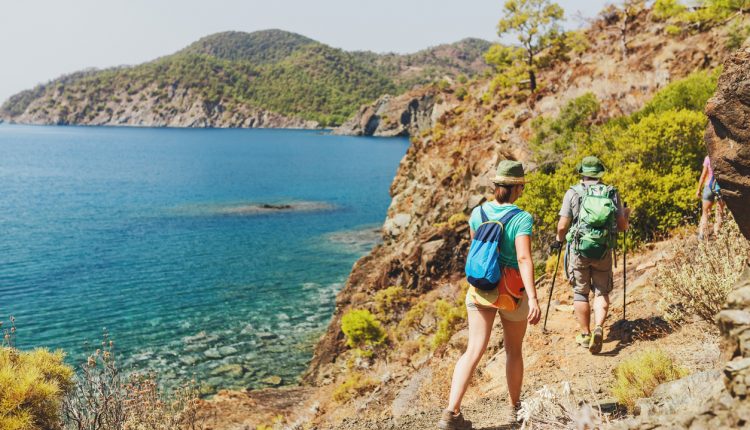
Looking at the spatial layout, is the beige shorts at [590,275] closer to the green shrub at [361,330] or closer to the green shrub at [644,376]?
the green shrub at [644,376]

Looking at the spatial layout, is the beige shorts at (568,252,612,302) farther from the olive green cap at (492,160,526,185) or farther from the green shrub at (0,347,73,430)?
the green shrub at (0,347,73,430)

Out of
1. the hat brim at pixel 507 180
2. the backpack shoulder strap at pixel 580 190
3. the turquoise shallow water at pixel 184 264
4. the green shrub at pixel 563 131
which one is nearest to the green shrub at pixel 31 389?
the hat brim at pixel 507 180

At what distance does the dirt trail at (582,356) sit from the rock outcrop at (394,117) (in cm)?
15059

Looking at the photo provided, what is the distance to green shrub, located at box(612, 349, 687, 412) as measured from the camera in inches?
179

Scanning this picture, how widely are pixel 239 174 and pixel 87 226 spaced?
1234 inches

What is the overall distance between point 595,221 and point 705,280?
1.29 metres

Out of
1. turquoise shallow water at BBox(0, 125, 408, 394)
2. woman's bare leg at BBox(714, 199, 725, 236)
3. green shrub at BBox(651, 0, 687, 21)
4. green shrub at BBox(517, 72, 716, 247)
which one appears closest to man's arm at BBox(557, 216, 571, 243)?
woman's bare leg at BBox(714, 199, 725, 236)

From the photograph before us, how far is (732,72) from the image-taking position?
401 centimetres

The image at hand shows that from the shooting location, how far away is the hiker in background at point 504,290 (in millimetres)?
4484

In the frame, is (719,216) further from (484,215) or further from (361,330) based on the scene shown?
(361,330)

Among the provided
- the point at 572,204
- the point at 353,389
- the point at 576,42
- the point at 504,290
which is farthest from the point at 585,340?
the point at 576,42

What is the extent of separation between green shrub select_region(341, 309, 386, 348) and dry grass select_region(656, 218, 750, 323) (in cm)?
871

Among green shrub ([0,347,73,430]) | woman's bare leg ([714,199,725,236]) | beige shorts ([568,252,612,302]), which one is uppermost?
woman's bare leg ([714,199,725,236])

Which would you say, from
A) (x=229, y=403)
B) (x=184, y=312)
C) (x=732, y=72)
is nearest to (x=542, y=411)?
(x=732, y=72)
